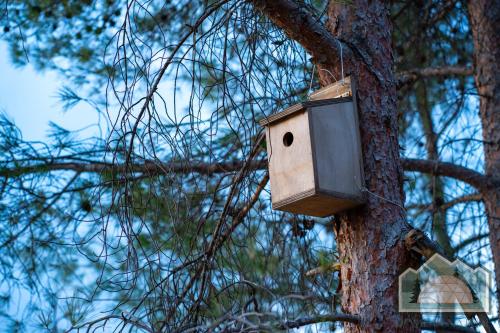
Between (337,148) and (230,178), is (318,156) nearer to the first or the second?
(337,148)

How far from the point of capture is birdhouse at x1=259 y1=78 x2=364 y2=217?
276 centimetres

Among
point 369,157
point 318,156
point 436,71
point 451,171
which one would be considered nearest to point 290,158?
point 318,156

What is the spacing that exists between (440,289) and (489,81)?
70.7 inches

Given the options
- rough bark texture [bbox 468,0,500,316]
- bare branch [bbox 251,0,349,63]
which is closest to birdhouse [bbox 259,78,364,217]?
bare branch [bbox 251,0,349,63]

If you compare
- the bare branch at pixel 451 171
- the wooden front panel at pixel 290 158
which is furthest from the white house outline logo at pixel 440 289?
the bare branch at pixel 451 171

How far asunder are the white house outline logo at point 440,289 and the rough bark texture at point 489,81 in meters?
1.23

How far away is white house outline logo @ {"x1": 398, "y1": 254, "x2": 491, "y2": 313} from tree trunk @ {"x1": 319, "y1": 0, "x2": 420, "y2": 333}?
3 centimetres

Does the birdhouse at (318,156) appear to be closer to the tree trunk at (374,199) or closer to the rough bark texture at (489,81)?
the tree trunk at (374,199)

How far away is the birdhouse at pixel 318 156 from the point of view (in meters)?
2.76

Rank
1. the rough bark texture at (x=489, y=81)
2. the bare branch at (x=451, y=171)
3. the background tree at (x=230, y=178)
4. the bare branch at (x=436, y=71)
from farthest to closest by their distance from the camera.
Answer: the bare branch at (x=436, y=71) → the rough bark texture at (x=489, y=81) → the bare branch at (x=451, y=171) → the background tree at (x=230, y=178)

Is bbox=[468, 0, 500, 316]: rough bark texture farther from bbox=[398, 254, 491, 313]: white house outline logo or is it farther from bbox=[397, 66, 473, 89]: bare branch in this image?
bbox=[398, 254, 491, 313]: white house outline logo

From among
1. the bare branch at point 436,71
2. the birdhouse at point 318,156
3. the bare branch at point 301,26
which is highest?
the bare branch at point 436,71

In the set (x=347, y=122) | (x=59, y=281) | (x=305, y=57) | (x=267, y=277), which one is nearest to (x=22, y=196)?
(x=59, y=281)

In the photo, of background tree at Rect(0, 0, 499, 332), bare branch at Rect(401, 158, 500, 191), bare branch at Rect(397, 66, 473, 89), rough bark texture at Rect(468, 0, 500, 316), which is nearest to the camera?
background tree at Rect(0, 0, 499, 332)
